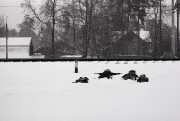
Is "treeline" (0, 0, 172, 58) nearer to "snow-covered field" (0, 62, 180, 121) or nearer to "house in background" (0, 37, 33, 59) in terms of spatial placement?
"house in background" (0, 37, 33, 59)

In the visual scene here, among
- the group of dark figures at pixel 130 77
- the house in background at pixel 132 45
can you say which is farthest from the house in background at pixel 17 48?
the group of dark figures at pixel 130 77

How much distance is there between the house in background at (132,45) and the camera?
5367 cm

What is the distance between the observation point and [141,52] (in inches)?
2243

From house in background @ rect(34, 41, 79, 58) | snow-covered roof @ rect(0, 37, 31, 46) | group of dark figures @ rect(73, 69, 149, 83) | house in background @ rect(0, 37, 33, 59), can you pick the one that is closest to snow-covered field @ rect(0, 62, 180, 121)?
group of dark figures @ rect(73, 69, 149, 83)

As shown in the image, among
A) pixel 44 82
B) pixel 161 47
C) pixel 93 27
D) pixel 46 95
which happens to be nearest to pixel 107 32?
pixel 93 27

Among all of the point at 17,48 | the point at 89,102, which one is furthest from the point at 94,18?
the point at 89,102

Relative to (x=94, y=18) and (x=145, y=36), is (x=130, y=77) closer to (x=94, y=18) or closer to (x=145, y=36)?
(x=94, y=18)

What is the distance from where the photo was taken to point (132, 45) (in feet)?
184

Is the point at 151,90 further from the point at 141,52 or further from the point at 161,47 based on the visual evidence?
the point at 141,52

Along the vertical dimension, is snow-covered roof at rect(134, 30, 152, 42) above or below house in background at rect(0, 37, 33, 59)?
above

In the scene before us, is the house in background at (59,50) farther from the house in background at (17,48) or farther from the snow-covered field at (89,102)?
the snow-covered field at (89,102)

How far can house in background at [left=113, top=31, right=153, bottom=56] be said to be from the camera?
176ft

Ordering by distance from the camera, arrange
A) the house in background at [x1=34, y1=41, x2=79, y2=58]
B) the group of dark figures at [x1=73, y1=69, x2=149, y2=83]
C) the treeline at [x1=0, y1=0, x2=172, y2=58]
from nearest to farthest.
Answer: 1. the group of dark figures at [x1=73, y1=69, x2=149, y2=83]
2. the treeline at [x1=0, y1=0, x2=172, y2=58]
3. the house in background at [x1=34, y1=41, x2=79, y2=58]

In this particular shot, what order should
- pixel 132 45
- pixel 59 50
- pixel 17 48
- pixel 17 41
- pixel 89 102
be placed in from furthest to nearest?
1. pixel 59 50
2. pixel 17 41
3. pixel 17 48
4. pixel 132 45
5. pixel 89 102
